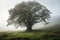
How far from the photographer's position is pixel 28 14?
1.89m

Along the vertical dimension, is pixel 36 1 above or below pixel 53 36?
above

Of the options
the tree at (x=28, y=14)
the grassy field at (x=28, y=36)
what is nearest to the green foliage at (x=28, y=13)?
the tree at (x=28, y=14)

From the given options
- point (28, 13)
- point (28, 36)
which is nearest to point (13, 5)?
point (28, 13)

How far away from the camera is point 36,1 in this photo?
6.21 ft

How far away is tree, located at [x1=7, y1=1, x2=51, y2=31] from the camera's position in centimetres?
187

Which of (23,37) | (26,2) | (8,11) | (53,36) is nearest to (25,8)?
(26,2)

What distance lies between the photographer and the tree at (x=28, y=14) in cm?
187

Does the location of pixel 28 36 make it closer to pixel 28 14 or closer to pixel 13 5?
pixel 28 14

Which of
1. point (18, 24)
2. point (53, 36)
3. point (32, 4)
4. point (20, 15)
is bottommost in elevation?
point (53, 36)

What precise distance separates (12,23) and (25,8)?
0.27m

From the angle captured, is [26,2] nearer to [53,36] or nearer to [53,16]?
[53,16]

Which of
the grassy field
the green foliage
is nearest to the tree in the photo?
the green foliage

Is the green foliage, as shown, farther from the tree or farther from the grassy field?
the grassy field

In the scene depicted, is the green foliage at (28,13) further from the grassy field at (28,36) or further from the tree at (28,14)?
the grassy field at (28,36)
